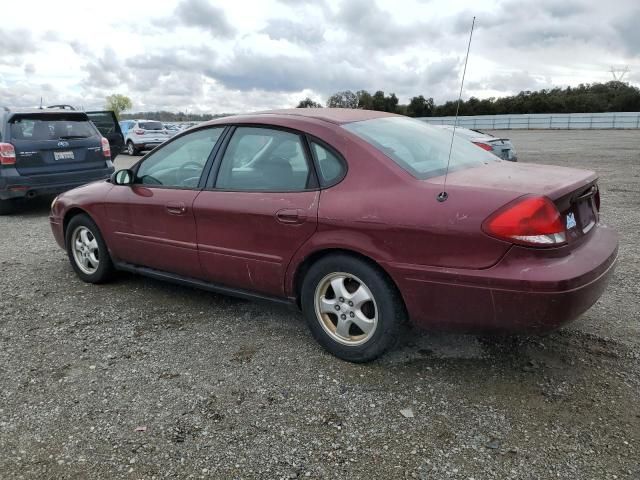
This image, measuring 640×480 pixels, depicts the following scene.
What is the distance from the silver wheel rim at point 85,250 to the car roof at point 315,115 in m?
1.70

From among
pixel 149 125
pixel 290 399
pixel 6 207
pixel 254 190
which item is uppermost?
pixel 149 125

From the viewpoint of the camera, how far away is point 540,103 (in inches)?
2386

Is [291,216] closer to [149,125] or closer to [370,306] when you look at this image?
[370,306]

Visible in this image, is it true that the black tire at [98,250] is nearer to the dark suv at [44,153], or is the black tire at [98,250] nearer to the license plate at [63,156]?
the dark suv at [44,153]

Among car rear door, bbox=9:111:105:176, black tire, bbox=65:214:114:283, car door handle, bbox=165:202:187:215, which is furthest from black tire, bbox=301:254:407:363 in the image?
car rear door, bbox=9:111:105:176

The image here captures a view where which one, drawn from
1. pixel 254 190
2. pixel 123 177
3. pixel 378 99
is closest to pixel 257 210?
pixel 254 190

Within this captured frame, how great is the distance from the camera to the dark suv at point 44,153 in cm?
799

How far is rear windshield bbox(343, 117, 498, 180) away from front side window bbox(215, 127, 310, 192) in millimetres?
385

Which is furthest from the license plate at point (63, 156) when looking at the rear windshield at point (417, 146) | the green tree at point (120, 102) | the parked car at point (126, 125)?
the green tree at point (120, 102)

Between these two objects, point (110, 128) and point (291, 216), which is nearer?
point (291, 216)

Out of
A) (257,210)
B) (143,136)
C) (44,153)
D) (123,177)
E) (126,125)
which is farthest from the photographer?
(126,125)

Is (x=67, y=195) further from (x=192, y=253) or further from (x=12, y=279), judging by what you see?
(x=192, y=253)

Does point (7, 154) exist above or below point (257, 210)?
above

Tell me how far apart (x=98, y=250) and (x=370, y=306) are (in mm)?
2773
